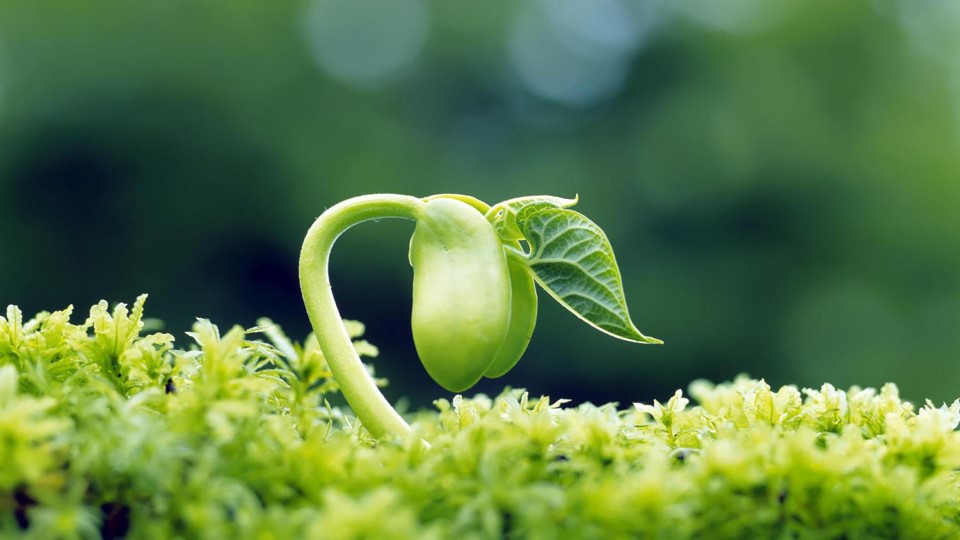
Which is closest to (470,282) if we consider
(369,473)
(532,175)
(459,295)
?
(459,295)

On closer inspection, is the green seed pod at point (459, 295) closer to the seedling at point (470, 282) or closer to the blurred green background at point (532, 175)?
the seedling at point (470, 282)

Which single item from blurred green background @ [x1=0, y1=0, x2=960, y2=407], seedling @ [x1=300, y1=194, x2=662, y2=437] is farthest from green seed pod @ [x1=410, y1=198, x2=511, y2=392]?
blurred green background @ [x1=0, y1=0, x2=960, y2=407]

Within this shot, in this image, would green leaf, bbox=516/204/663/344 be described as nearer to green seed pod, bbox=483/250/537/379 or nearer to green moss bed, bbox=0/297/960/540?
green seed pod, bbox=483/250/537/379

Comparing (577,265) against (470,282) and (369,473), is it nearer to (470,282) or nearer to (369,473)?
(470,282)

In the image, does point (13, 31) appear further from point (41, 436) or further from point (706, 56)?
point (41, 436)

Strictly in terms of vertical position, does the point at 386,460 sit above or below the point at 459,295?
below

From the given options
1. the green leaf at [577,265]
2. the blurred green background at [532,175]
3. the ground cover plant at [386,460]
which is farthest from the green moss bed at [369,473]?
the blurred green background at [532,175]

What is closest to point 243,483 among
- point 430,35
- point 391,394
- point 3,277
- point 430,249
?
point 430,249
